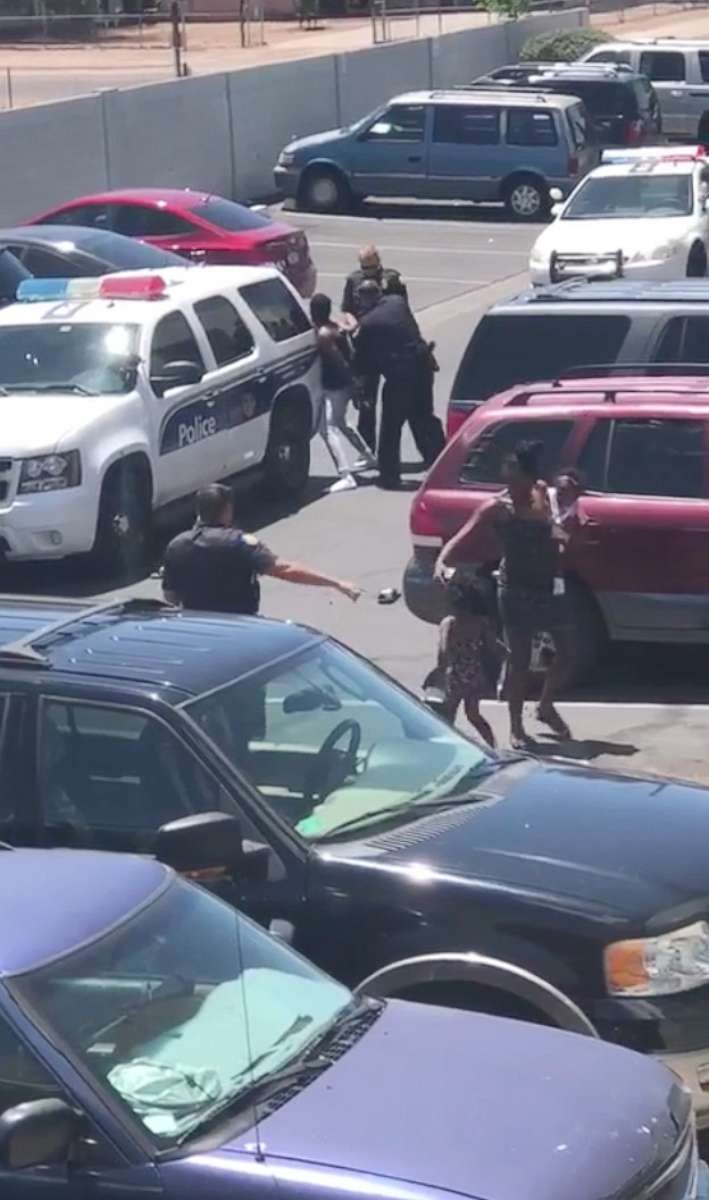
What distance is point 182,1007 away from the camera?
16.8 feet

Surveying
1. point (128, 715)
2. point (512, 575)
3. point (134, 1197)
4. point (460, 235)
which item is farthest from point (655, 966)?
point (460, 235)

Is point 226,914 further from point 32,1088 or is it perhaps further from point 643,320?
point 643,320

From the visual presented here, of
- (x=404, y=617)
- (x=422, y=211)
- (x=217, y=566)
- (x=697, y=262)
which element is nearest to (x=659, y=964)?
(x=217, y=566)

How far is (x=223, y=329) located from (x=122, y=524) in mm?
2085

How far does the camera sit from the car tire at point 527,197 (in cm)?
3388

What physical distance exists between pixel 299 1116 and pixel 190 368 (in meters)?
11.3

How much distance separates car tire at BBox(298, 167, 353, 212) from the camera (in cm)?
3472

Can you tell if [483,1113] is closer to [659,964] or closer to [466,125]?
[659,964]

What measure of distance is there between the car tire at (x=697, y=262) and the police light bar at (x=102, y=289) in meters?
9.02

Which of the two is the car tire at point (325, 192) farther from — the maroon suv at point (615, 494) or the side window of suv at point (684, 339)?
the maroon suv at point (615, 494)

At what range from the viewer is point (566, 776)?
7312 millimetres

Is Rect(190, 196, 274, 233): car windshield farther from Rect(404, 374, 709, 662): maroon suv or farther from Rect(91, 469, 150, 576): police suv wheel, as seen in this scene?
Rect(404, 374, 709, 662): maroon suv

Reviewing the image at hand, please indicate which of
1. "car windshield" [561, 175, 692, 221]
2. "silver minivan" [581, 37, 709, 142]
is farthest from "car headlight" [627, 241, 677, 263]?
"silver minivan" [581, 37, 709, 142]

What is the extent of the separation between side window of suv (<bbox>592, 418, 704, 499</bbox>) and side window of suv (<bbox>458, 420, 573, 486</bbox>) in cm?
16
